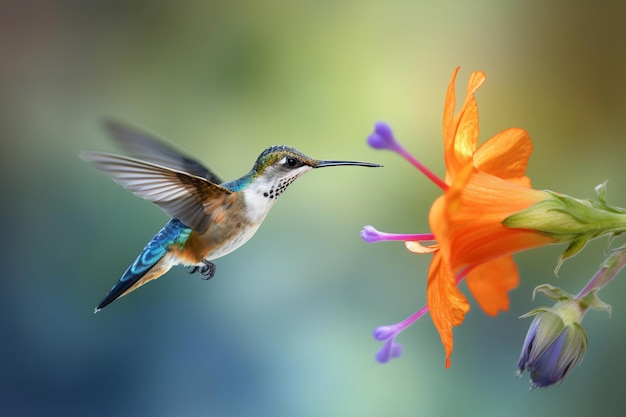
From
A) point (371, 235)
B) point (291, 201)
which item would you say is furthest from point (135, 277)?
point (291, 201)

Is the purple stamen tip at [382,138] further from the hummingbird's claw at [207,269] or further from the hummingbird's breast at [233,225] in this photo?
the hummingbird's claw at [207,269]

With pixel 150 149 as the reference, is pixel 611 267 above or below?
below

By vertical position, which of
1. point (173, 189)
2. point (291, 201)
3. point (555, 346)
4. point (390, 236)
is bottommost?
point (555, 346)

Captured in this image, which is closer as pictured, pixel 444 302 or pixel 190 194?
pixel 444 302

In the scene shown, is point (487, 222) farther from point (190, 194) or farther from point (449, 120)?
point (190, 194)

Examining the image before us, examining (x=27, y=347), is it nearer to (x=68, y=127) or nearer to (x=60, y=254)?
(x=60, y=254)

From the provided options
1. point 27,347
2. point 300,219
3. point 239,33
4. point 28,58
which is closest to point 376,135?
point 300,219

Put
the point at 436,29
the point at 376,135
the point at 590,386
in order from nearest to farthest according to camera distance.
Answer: the point at 376,135
the point at 590,386
the point at 436,29
